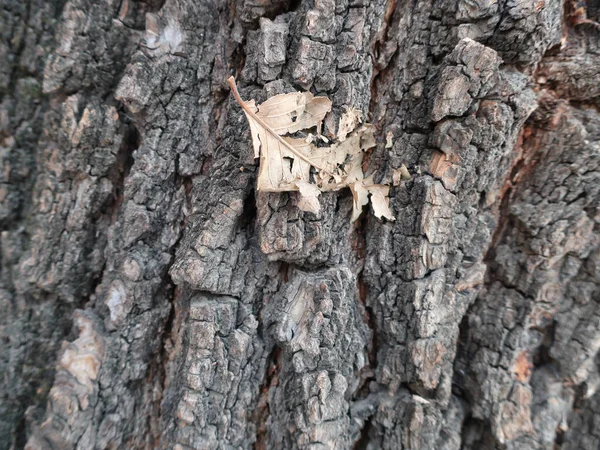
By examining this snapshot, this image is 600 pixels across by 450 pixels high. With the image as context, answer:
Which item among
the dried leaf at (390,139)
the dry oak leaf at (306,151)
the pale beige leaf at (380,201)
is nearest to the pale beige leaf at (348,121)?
the dry oak leaf at (306,151)

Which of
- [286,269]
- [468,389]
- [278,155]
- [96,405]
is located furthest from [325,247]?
[96,405]

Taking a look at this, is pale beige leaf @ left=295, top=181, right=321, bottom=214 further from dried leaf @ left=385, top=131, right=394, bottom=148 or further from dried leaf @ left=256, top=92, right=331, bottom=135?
dried leaf @ left=385, top=131, right=394, bottom=148

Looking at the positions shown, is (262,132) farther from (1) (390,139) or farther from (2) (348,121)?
(1) (390,139)

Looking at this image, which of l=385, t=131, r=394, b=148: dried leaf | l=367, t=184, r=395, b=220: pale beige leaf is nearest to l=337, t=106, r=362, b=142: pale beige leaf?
l=385, t=131, r=394, b=148: dried leaf

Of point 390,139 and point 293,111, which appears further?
point 390,139

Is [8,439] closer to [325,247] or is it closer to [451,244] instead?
[325,247]

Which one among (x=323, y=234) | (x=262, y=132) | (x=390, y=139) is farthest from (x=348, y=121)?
(x=323, y=234)

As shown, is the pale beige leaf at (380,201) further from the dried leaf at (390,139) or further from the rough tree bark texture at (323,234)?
the dried leaf at (390,139)

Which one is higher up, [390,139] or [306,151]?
[390,139]
